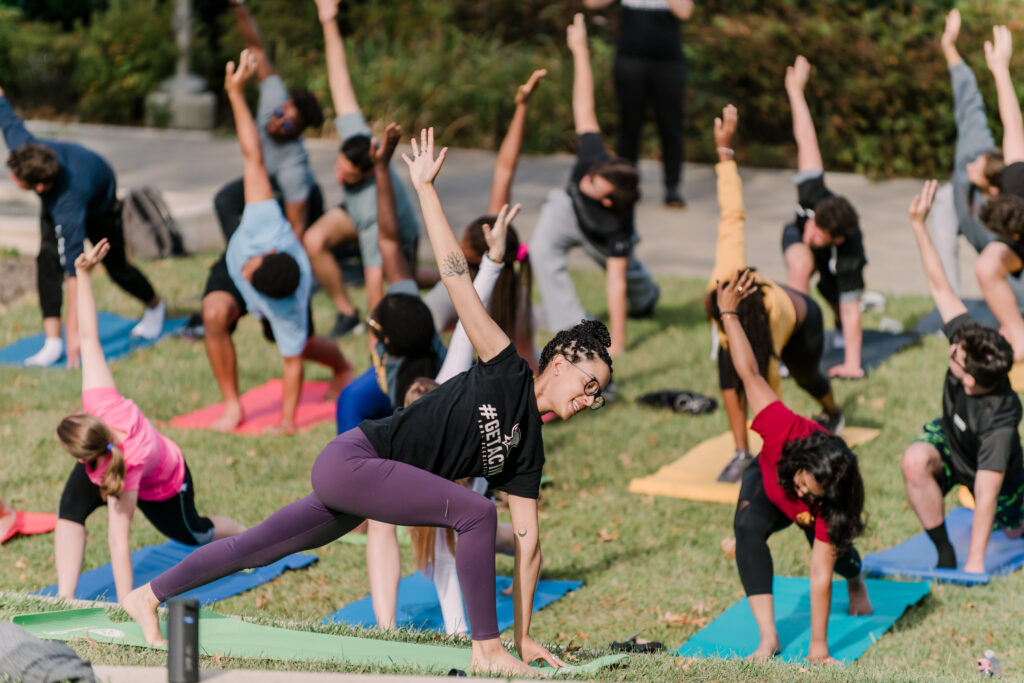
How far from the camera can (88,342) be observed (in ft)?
19.1

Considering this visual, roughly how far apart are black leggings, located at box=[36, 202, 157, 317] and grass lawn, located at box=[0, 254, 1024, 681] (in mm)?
512

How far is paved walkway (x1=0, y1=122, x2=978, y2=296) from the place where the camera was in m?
12.1

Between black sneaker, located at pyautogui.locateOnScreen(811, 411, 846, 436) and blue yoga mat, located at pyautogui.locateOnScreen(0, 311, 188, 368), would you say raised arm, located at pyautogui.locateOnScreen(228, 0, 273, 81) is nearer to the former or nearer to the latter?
blue yoga mat, located at pyautogui.locateOnScreen(0, 311, 188, 368)

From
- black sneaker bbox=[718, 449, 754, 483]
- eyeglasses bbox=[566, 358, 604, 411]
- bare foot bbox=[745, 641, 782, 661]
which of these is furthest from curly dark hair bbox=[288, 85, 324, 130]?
eyeglasses bbox=[566, 358, 604, 411]

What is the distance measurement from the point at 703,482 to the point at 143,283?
15.5 feet

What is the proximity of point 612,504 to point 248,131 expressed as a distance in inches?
120

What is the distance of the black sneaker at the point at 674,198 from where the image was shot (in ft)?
44.9

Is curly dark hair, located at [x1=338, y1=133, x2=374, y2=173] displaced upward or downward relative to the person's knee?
upward

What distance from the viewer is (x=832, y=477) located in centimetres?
524

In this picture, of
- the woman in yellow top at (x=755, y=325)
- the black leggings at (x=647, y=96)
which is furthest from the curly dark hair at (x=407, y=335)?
the black leggings at (x=647, y=96)

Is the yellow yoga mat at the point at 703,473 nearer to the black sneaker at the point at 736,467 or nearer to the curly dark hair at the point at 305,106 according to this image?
the black sneaker at the point at 736,467

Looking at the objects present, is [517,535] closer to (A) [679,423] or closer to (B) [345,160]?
(A) [679,423]

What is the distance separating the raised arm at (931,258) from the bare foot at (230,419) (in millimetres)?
4345

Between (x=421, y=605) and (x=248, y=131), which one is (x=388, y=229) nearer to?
(x=248, y=131)
